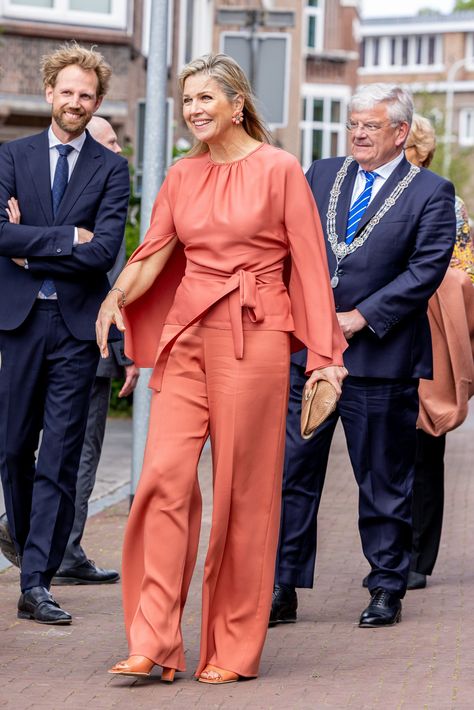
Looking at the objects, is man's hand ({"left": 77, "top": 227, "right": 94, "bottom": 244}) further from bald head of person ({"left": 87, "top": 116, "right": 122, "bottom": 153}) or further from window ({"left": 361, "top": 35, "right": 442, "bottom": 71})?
window ({"left": 361, "top": 35, "right": 442, "bottom": 71})

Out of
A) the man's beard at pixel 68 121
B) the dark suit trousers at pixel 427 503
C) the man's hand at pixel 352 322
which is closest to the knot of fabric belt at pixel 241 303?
the man's hand at pixel 352 322

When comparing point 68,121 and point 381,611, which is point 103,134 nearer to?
point 68,121

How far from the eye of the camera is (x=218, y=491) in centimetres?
530

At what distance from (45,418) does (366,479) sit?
4.39 ft

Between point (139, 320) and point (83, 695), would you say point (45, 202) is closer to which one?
point (139, 320)

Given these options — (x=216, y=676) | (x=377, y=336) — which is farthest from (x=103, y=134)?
(x=216, y=676)

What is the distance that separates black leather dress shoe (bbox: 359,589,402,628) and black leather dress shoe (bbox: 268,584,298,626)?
0.95 feet

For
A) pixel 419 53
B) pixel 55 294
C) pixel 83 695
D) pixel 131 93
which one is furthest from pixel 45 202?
pixel 419 53

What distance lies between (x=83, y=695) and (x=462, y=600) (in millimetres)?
2492

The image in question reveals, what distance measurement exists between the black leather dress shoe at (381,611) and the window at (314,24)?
1679 inches

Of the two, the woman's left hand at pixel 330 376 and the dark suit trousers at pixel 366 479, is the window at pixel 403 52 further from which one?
the woman's left hand at pixel 330 376

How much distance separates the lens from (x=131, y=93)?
2028 centimetres

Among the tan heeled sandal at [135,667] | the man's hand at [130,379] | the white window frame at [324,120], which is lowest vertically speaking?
the tan heeled sandal at [135,667]

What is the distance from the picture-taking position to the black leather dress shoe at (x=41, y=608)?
6.20 meters
